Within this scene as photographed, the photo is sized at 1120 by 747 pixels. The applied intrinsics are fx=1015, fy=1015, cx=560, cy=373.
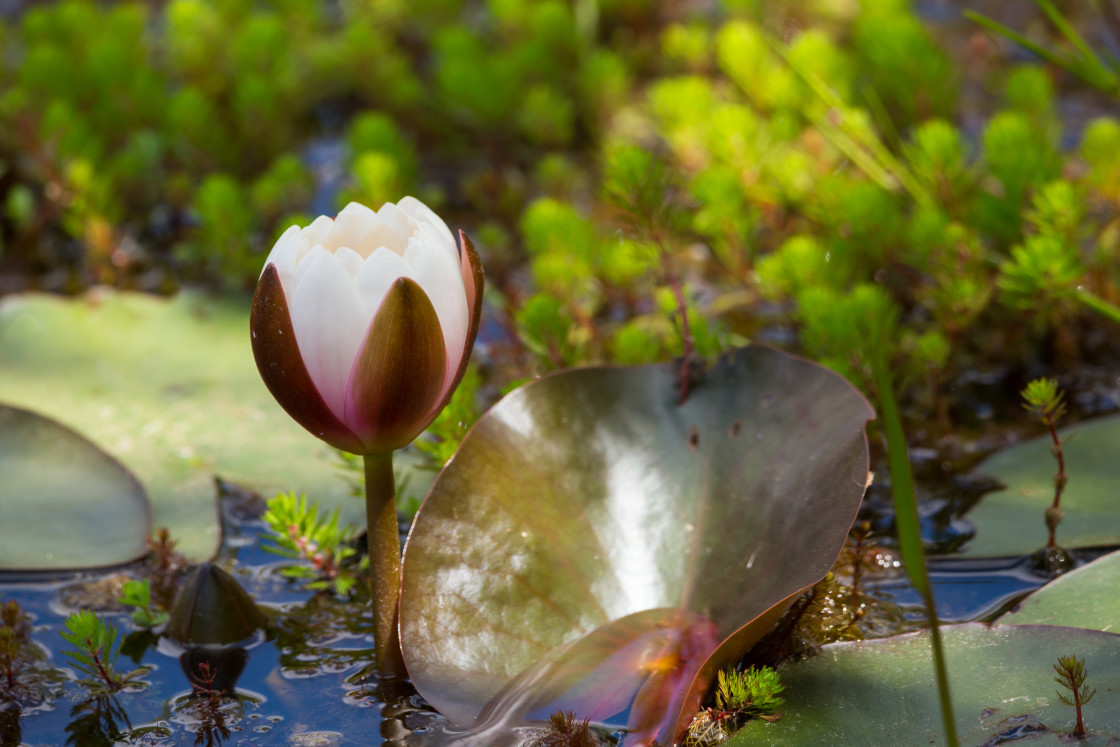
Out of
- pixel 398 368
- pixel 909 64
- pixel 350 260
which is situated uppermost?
pixel 909 64

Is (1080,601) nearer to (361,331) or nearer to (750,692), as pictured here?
(750,692)

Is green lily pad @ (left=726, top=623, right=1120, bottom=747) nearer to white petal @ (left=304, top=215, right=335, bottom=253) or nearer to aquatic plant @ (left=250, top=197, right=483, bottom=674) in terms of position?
aquatic plant @ (left=250, top=197, right=483, bottom=674)

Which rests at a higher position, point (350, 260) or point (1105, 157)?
point (1105, 157)

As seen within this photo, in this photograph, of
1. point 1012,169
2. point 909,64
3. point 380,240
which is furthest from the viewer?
point 909,64

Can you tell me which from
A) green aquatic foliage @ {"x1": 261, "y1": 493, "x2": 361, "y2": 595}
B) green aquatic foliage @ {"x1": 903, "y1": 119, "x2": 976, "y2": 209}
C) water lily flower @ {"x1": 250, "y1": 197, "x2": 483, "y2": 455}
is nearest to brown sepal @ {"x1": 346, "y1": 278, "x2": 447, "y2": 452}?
water lily flower @ {"x1": 250, "y1": 197, "x2": 483, "y2": 455}

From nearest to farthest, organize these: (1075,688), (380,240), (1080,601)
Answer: (1075,688) → (380,240) → (1080,601)

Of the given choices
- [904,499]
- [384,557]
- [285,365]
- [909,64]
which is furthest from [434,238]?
[909,64]

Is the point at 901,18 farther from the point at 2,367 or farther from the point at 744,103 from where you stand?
the point at 2,367

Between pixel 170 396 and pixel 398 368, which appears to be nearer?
pixel 398 368
